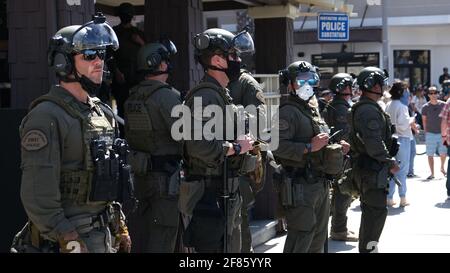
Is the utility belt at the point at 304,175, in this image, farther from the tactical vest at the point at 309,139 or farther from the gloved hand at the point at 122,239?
the gloved hand at the point at 122,239

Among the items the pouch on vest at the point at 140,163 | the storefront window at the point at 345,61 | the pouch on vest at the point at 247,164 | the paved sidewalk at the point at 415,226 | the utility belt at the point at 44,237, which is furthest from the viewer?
the storefront window at the point at 345,61

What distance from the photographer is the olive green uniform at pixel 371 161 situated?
607 cm

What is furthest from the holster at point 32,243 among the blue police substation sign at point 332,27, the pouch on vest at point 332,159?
the blue police substation sign at point 332,27

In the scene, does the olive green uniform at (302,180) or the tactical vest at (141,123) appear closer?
the tactical vest at (141,123)

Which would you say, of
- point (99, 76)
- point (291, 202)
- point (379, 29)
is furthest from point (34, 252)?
point (379, 29)

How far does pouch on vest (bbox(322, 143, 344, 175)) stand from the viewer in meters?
5.43

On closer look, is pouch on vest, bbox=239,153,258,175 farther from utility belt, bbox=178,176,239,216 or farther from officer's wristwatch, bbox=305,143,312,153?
officer's wristwatch, bbox=305,143,312,153

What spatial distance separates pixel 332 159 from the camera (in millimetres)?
5430

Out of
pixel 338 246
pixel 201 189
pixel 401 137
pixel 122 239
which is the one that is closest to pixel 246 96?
pixel 201 189

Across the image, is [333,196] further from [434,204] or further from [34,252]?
[34,252]

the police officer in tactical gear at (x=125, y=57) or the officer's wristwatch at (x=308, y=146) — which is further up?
the police officer in tactical gear at (x=125, y=57)


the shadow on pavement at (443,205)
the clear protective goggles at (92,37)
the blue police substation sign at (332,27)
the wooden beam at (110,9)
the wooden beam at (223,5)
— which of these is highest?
the blue police substation sign at (332,27)

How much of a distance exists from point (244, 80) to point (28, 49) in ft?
6.46

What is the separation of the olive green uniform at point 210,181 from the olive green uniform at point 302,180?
760 mm
